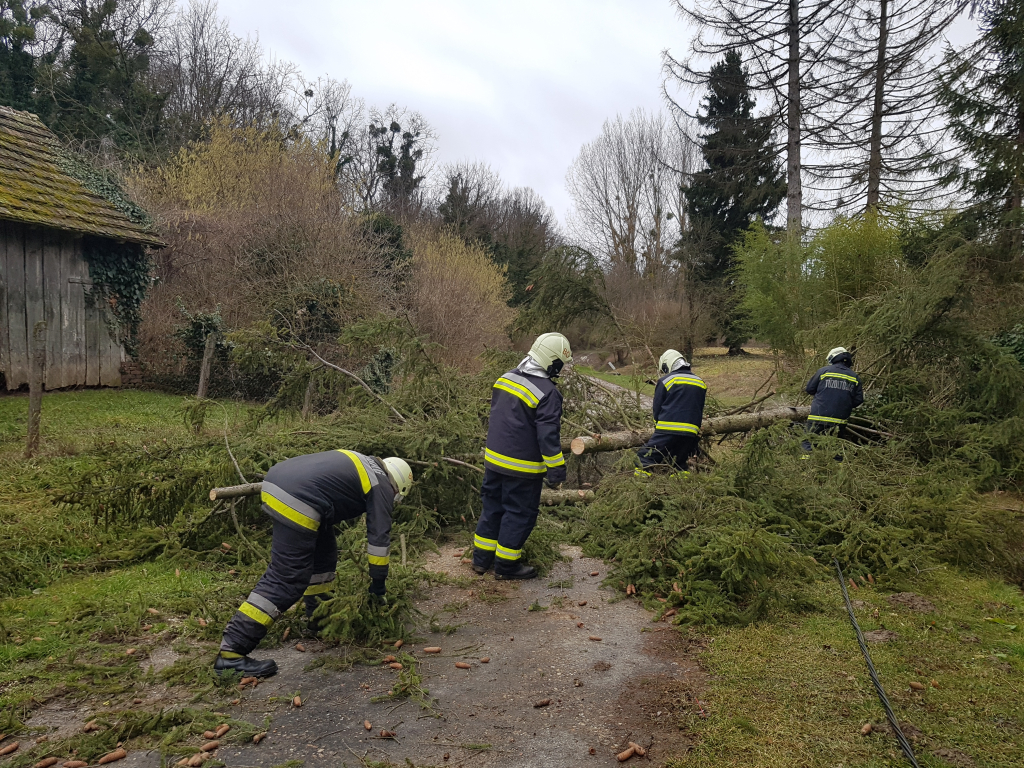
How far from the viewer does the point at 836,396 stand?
8.30 metres

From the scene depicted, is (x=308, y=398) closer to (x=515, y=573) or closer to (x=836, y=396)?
(x=515, y=573)

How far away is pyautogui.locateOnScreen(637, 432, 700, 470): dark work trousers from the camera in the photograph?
23.2 ft

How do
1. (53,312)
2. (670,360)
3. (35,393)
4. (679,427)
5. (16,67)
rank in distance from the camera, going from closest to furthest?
(679,427), (670,360), (35,393), (53,312), (16,67)

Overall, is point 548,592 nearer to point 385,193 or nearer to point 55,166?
point 55,166

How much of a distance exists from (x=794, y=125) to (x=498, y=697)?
2011 cm

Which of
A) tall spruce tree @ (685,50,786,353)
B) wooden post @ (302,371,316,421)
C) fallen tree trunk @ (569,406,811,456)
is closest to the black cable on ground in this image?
fallen tree trunk @ (569,406,811,456)

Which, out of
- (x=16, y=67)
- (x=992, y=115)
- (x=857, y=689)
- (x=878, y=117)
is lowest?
(x=857, y=689)

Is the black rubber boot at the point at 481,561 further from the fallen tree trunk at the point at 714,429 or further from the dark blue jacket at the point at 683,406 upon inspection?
the dark blue jacket at the point at 683,406

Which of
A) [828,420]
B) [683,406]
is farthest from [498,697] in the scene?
[828,420]

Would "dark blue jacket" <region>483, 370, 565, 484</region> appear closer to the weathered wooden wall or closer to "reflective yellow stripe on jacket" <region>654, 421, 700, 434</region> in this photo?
"reflective yellow stripe on jacket" <region>654, 421, 700, 434</region>

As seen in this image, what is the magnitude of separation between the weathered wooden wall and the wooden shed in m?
0.02

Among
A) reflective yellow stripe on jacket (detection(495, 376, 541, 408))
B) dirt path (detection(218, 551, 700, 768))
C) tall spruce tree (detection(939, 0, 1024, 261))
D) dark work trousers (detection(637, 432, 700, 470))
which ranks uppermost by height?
A: tall spruce tree (detection(939, 0, 1024, 261))

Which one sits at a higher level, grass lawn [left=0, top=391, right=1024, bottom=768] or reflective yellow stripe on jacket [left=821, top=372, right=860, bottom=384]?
reflective yellow stripe on jacket [left=821, top=372, right=860, bottom=384]

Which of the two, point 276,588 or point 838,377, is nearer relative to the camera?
point 276,588
